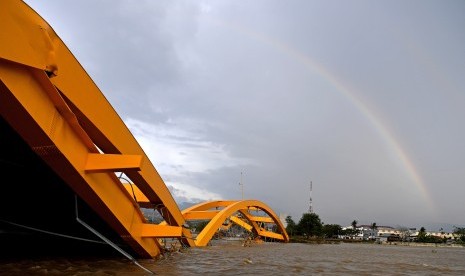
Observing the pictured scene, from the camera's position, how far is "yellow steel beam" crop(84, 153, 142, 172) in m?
7.76

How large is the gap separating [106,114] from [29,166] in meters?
2.00

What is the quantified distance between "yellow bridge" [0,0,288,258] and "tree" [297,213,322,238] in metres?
101

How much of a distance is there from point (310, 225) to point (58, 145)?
107544mm

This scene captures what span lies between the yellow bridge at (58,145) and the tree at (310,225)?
10135cm

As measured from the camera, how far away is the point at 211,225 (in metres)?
30.0

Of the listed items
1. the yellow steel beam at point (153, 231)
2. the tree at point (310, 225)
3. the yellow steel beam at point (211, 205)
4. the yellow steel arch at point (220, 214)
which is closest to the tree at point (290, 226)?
the tree at point (310, 225)

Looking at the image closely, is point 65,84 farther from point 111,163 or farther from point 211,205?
point 211,205

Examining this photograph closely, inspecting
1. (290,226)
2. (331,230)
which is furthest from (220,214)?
(331,230)

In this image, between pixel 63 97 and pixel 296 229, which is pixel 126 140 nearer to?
pixel 63 97

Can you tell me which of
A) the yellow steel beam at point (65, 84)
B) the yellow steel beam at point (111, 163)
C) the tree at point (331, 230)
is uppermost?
Result: the yellow steel beam at point (65, 84)

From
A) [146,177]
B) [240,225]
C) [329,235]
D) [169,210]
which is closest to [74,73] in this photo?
[146,177]

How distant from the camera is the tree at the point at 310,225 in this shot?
108 meters

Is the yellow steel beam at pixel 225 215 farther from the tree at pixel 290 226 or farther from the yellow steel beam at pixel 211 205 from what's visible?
the tree at pixel 290 226

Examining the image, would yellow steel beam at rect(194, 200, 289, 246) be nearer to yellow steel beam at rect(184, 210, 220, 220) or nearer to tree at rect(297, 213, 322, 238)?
yellow steel beam at rect(184, 210, 220, 220)
